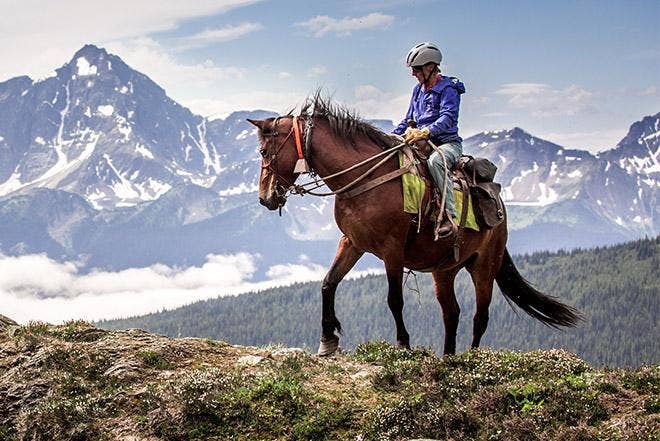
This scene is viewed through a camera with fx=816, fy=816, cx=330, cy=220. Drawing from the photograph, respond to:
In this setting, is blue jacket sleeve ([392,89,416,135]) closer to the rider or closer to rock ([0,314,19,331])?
the rider

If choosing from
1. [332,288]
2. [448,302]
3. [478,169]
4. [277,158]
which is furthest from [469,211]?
[277,158]

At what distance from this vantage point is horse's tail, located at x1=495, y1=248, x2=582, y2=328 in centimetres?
1992

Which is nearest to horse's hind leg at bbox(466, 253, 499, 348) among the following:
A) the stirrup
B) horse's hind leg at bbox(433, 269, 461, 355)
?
horse's hind leg at bbox(433, 269, 461, 355)

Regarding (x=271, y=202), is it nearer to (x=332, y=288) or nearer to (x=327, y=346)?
(x=332, y=288)

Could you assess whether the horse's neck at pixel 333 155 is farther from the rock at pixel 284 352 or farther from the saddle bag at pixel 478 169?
the rock at pixel 284 352

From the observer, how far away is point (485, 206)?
17.7 meters

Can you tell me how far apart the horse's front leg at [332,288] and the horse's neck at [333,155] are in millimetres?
1270

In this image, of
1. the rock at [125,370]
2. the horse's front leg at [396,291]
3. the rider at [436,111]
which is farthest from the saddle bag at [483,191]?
the rock at [125,370]

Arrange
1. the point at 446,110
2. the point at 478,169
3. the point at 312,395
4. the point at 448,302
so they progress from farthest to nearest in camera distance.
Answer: the point at 448,302 → the point at 478,169 → the point at 446,110 → the point at 312,395

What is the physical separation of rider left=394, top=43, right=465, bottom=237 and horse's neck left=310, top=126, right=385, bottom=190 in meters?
1.04

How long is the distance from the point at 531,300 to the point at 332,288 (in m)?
6.58

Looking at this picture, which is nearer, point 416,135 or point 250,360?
point 250,360

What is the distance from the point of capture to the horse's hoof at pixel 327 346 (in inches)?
637

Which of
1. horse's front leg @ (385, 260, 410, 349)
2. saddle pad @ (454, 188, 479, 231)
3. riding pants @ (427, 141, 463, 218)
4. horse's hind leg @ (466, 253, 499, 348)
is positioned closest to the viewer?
horse's front leg @ (385, 260, 410, 349)
